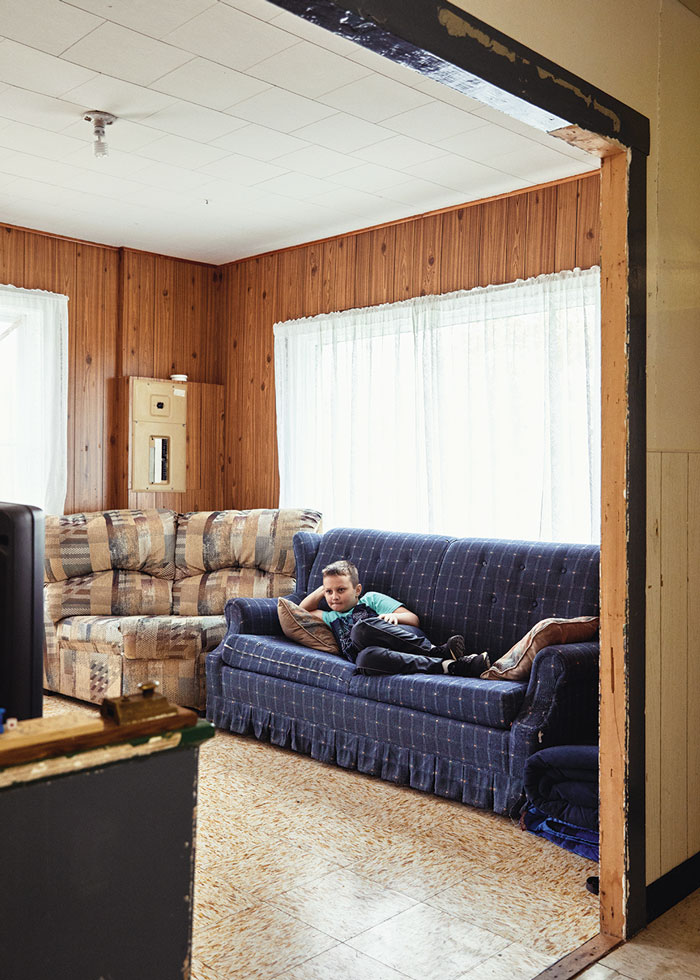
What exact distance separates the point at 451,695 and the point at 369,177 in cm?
260

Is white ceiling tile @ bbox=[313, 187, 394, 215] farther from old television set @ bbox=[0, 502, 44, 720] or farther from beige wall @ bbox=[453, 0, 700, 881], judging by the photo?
old television set @ bbox=[0, 502, 44, 720]

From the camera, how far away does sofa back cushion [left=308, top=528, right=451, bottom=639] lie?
4.54 metres

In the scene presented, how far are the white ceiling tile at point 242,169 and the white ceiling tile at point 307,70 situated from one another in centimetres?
85

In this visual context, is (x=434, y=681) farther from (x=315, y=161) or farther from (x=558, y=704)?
(x=315, y=161)

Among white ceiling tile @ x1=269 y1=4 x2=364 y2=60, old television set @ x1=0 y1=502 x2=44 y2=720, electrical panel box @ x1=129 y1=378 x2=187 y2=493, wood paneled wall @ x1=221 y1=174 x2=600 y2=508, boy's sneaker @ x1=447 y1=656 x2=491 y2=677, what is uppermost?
white ceiling tile @ x1=269 y1=4 x2=364 y2=60

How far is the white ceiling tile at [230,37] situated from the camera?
2.99 meters

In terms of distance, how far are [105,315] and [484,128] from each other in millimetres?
3054

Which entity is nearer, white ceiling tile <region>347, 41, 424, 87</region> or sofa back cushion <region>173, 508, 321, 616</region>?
white ceiling tile <region>347, 41, 424, 87</region>

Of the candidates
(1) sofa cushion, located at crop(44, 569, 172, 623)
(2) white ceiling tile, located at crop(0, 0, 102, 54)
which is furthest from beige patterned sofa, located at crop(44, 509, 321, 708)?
(2) white ceiling tile, located at crop(0, 0, 102, 54)

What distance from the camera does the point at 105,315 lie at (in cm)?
600

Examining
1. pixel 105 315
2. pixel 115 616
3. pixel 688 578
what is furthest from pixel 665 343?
pixel 105 315

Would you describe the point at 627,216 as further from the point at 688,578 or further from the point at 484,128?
the point at 484,128

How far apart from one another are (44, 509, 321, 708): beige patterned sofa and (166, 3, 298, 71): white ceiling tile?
2780mm

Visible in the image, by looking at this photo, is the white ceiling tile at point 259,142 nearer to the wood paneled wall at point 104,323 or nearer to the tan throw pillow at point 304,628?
the wood paneled wall at point 104,323
